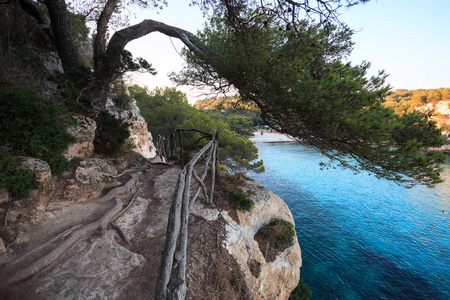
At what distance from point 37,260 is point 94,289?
103 centimetres

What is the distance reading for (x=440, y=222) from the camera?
530 inches

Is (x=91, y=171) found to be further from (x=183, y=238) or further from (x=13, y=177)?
(x=183, y=238)

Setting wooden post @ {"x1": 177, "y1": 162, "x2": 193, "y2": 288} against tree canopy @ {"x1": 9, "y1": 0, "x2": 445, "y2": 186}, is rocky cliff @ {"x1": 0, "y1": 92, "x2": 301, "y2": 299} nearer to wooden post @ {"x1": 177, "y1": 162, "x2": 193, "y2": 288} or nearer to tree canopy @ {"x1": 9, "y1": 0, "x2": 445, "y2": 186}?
wooden post @ {"x1": 177, "y1": 162, "x2": 193, "y2": 288}

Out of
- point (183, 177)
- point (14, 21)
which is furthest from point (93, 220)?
point (14, 21)

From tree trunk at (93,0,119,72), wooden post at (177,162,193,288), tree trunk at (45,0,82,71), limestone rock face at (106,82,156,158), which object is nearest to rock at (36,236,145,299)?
wooden post at (177,162,193,288)

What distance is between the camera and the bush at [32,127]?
3877 mm

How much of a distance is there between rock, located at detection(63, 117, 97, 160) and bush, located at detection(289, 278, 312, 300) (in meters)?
9.68

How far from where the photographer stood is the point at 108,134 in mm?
6477

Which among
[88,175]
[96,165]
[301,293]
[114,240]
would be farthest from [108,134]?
[301,293]

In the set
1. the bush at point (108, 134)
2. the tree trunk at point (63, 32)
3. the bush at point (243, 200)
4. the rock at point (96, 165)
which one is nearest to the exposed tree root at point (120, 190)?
the rock at point (96, 165)

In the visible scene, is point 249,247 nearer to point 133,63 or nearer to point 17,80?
point 133,63

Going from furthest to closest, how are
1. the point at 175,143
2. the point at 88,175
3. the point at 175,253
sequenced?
the point at 175,143 → the point at 88,175 → the point at 175,253

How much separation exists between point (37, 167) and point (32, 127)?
1.05 metres

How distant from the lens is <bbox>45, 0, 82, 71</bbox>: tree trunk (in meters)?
5.88
